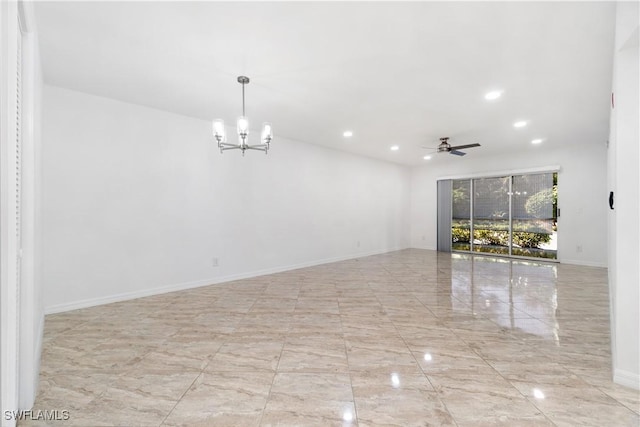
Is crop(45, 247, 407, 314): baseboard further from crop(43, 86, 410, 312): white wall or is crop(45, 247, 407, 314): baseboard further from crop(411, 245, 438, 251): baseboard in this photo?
crop(411, 245, 438, 251): baseboard

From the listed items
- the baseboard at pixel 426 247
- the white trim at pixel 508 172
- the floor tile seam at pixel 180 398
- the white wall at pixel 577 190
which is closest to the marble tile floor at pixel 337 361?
the floor tile seam at pixel 180 398

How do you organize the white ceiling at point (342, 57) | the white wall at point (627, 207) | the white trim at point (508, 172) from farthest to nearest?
the white trim at point (508, 172)
the white ceiling at point (342, 57)
the white wall at point (627, 207)

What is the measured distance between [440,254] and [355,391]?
720 centimetres

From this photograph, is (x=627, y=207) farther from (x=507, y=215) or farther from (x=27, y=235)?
(x=507, y=215)

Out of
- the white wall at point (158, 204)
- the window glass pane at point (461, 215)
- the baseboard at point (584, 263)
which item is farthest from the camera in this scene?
the window glass pane at point (461, 215)

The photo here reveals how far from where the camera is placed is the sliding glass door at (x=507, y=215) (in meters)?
7.39

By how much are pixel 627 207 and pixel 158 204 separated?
201 inches

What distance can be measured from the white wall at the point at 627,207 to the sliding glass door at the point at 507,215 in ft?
20.6

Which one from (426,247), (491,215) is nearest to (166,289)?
(426,247)

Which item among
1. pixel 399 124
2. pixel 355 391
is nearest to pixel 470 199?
pixel 399 124

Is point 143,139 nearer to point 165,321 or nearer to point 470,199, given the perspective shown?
point 165,321

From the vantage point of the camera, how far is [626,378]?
6.80 ft

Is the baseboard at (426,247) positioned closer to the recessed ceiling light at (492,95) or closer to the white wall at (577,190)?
the white wall at (577,190)

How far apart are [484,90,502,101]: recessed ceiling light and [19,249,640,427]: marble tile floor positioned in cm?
274
